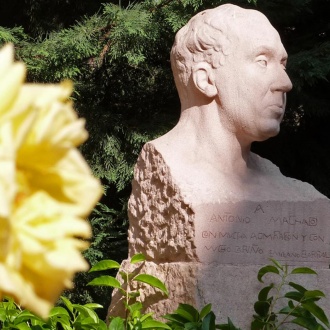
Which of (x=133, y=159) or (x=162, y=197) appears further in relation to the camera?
(x=133, y=159)

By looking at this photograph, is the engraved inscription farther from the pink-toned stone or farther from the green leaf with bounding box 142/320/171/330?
the green leaf with bounding box 142/320/171/330

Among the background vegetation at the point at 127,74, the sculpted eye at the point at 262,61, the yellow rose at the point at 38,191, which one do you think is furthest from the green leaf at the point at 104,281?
the background vegetation at the point at 127,74

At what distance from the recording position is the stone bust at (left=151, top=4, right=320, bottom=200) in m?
3.61

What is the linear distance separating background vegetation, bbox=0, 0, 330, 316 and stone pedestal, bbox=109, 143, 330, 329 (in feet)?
7.32

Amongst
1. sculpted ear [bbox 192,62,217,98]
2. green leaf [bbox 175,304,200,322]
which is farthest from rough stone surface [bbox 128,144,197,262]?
green leaf [bbox 175,304,200,322]

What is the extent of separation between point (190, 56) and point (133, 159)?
2581 millimetres

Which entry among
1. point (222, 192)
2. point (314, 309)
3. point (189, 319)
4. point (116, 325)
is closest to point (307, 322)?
point (314, 309)

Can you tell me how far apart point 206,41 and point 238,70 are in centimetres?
21

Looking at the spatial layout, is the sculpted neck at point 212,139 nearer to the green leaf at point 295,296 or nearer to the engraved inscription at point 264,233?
the engraved inscription at point 264,233

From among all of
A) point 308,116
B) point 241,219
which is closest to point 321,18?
point 308,116

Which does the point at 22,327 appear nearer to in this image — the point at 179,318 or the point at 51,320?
the point at 51,320

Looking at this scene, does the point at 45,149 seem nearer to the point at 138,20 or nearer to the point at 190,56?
the point at 190,56

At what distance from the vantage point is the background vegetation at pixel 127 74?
18.8 feet

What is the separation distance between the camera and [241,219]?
3445 millimetres
